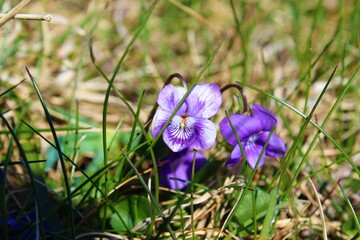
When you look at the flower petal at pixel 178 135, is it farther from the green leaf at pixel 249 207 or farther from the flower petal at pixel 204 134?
Answer: the green leaf at pixel 249 207

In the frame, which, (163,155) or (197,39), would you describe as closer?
(163,155)

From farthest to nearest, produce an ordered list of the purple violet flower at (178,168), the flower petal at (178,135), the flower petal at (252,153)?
the purple violet flower at (178,168) → the flower petal at (252,153) → the flower petal at (178,135)

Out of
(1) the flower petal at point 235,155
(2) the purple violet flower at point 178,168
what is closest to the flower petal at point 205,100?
(1) the flower petal at point 235,155

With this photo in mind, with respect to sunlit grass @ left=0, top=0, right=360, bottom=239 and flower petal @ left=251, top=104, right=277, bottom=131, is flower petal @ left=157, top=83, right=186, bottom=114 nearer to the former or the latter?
sunlit grass @ left=0, top=0, right=360, bottom=239

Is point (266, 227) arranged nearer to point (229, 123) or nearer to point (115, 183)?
point (229, 123)

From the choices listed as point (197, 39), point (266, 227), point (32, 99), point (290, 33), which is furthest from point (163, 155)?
point (290, 33)

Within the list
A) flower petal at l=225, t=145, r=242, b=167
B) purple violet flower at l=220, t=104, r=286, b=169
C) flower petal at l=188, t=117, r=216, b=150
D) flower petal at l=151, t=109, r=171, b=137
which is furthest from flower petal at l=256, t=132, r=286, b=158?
flower petal at l=151, t=109, r=171, b=137
